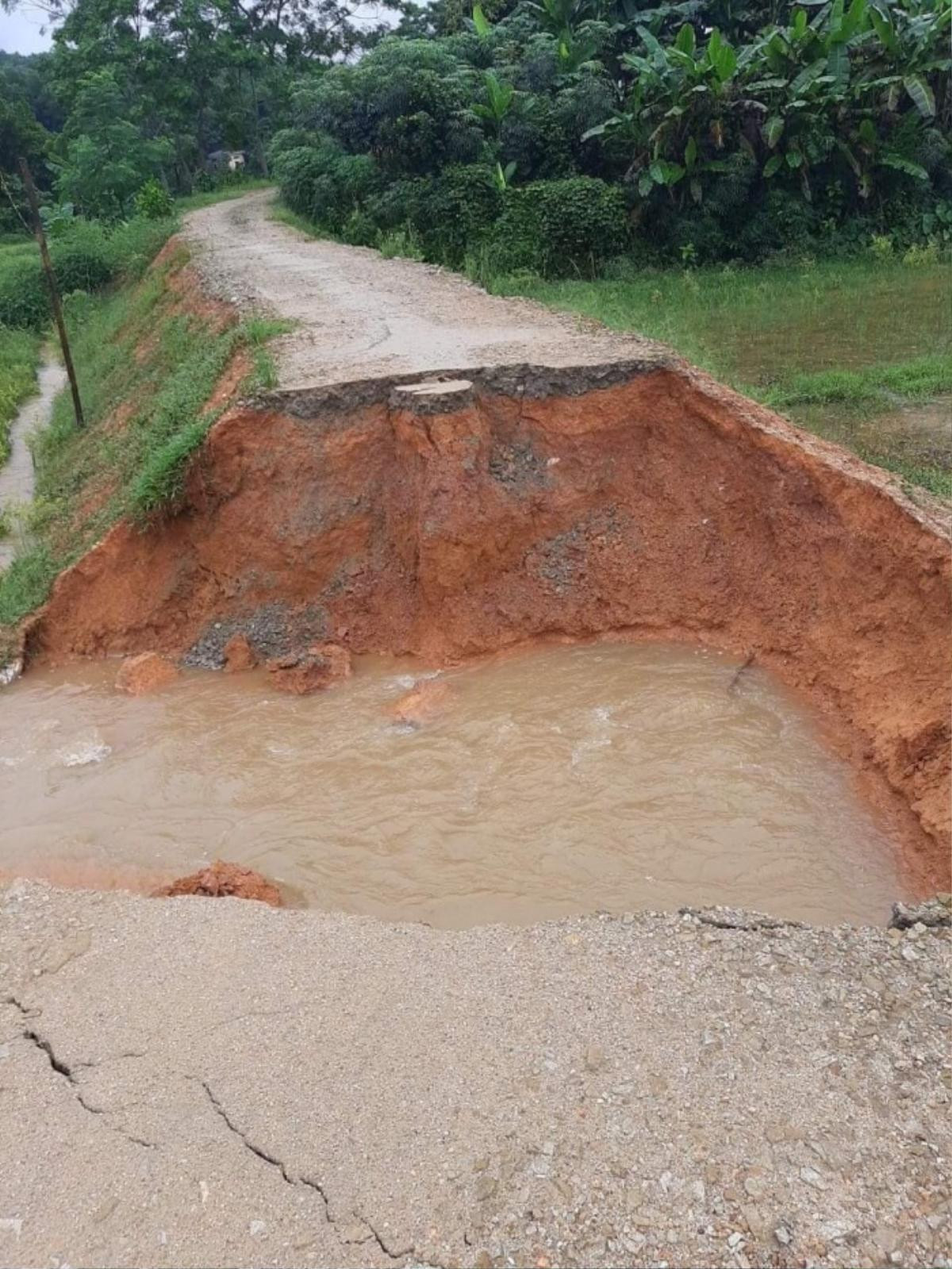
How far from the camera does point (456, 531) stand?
7.14m

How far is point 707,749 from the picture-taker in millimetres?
5738

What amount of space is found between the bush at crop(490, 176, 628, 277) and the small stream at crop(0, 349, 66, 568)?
7.67 m

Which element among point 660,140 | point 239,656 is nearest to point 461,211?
point 660,140

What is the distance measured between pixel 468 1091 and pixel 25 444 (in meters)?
12.6

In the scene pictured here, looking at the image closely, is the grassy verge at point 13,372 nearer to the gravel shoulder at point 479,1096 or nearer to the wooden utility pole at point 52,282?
the wooden utility pole at point 52,282

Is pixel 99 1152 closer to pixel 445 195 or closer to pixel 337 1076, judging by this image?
pixel 337 1076

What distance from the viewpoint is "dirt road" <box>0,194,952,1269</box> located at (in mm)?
2590

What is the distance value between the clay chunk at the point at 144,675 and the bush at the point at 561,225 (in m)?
11.0

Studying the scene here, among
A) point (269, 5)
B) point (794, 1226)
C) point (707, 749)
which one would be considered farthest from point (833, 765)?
point (269, 5)

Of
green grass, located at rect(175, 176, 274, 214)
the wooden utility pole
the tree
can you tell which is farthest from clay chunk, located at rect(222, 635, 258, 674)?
the tree

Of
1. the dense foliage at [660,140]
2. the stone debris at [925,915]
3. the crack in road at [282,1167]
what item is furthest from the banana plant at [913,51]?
the crack in road at [282,1167]

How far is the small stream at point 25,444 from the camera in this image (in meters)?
10.8

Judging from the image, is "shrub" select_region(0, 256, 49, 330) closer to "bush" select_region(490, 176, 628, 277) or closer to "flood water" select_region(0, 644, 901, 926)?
"bush" select_region(490, 176, 628, 277)

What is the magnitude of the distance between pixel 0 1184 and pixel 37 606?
5432 millimetres
